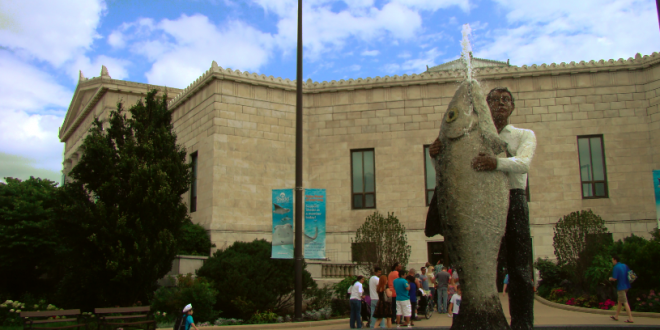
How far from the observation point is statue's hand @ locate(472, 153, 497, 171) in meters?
5.91

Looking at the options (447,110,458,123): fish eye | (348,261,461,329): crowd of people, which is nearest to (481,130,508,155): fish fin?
(447,110,458,123): fish eye

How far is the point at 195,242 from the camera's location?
68.6ft

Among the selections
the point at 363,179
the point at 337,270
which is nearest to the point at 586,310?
the point at 337,270

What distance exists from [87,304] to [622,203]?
2061 cm

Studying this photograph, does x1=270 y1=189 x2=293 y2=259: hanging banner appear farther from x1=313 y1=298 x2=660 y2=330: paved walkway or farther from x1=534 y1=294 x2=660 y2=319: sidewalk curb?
x1=534 y1=294 x2=660 y2=319: sidewalk curb

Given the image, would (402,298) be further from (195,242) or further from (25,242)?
(25,242)

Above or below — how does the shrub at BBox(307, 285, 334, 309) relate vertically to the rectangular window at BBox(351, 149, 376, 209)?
below

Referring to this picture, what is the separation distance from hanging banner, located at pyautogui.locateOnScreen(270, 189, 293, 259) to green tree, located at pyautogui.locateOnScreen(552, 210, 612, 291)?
9.45 metres

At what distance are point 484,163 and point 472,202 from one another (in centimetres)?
46

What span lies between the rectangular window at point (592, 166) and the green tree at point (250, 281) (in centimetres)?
1393

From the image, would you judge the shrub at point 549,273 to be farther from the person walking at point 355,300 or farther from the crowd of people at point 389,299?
the person walking at point 355,300

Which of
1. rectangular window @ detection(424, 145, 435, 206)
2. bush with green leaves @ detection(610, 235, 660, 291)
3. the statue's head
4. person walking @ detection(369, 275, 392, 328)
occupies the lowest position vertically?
person walking @ detection(369, 275, 392, 328)

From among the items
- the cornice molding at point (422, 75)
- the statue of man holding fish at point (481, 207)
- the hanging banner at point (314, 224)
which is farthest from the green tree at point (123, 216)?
the statue of man holding fish at point (481, 207)

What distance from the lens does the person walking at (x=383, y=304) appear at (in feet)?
38.0
